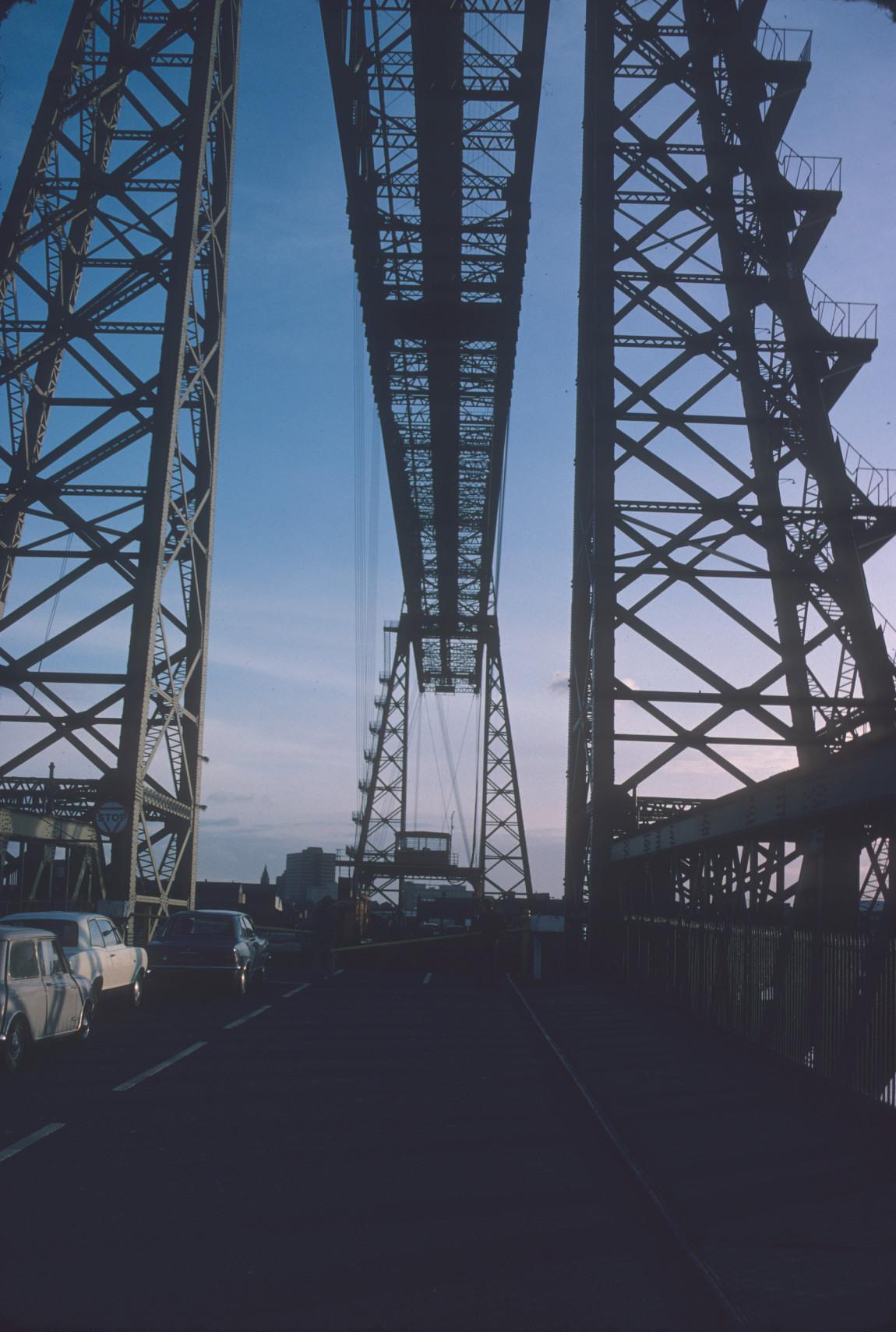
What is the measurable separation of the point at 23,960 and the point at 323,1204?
630 cm

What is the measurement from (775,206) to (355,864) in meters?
29.7

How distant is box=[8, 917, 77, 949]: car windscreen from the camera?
1509cm

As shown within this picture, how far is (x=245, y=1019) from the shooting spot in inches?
631

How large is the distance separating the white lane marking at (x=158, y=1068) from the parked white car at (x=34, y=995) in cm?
117

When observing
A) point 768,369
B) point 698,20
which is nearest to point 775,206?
point 768,369

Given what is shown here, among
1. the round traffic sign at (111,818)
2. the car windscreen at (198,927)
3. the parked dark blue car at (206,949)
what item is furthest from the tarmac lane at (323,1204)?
the round traffic sign at (111,818)

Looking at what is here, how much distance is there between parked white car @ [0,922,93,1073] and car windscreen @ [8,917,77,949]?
1673mm

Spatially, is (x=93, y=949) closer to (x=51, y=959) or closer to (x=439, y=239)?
(x=51, y=959)

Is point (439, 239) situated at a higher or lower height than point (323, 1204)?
higher

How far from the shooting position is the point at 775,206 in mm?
23141

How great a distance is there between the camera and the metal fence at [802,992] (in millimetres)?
9031

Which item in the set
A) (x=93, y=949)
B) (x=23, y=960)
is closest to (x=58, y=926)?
(x=93, y=949)

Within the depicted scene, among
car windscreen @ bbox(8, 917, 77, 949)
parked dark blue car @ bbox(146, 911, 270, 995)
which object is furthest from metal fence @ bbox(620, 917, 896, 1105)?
car windscreen @ bbox(8, 917, 77, 949)

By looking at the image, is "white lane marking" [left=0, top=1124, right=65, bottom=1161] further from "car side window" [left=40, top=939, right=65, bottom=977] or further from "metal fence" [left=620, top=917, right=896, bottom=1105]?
"metal fence" [left=620, top=917, right=896, bottom=1105]
